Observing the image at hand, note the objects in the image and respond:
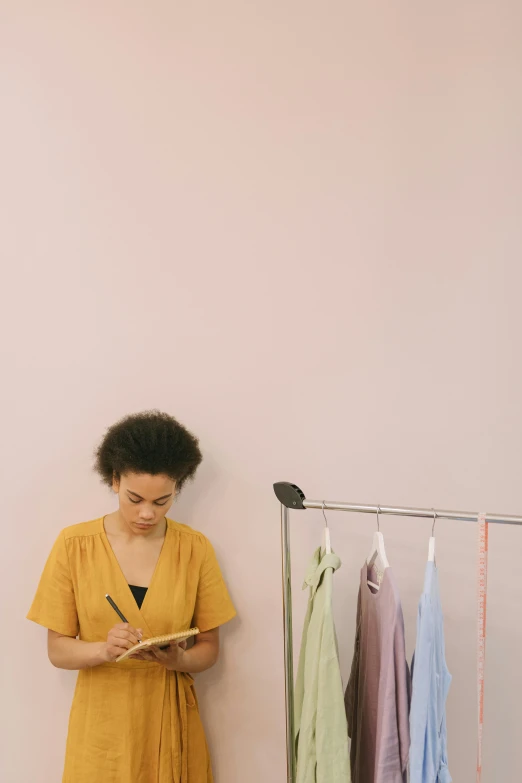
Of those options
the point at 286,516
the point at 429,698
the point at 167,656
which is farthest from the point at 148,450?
the point at 429,698

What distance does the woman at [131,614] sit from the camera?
5.25 feet

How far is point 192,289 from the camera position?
185 centimetres

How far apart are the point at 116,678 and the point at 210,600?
26 cm

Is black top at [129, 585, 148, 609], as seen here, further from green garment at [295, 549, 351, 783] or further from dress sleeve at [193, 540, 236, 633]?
green garment at [295, 549, 351, 783]

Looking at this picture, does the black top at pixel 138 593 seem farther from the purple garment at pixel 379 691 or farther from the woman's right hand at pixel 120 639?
the purple garment at pixel 379 691

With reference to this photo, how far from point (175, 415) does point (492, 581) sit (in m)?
0.85

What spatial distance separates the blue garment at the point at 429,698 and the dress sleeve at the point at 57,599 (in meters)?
0.77

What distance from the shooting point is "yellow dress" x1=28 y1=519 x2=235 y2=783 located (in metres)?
1.62

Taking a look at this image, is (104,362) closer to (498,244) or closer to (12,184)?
(12,184)

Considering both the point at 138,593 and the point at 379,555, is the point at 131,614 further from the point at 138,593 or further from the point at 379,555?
the point at 379,555

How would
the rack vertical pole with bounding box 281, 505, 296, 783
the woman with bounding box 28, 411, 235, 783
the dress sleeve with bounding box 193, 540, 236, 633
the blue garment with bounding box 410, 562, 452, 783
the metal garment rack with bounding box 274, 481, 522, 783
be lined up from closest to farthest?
the blue garment with bounding box 410, 562, 452, 783 → the metal garment rack with bounding box 274, 481, 522, 783 → the rack vertical pole with bounding box 281, 505, 296, 783 → the woman with bounding box 28, 411, 235, 783 → the dress sleeve with bounding box 193, 540, 236, 633

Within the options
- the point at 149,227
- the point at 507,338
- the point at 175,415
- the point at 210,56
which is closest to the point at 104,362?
the point at 175,415

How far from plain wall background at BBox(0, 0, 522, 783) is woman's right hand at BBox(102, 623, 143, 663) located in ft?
1.15

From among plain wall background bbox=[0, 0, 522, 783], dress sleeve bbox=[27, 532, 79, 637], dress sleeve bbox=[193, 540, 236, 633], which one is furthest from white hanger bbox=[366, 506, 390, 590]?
dress sleeve bbox=[27, 532, 79, 637]
